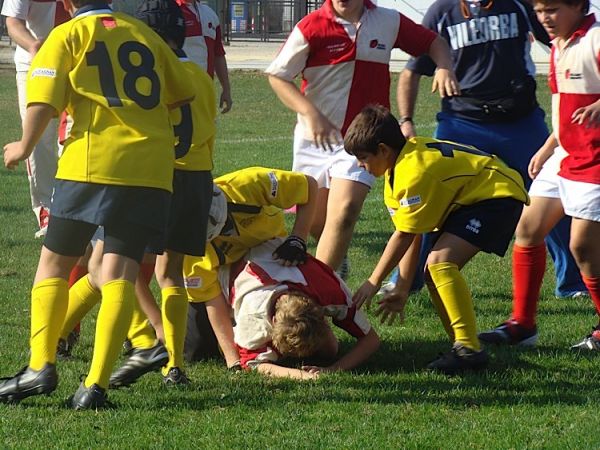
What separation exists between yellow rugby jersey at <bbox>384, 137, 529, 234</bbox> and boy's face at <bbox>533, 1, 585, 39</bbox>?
2.32 feet

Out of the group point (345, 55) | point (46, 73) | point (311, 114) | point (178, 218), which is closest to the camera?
point (46, 73)

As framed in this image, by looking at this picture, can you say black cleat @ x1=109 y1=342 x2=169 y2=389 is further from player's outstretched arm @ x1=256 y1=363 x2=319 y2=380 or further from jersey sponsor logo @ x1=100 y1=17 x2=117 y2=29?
jersey sponsor logo @ x1=100 y1=17 x2=117 y2=29

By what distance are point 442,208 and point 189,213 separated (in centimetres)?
113

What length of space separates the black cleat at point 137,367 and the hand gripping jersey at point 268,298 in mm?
517

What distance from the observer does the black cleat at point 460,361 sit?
18.0ft

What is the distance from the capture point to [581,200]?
5867mm

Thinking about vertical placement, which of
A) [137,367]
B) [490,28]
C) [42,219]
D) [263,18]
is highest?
[490,28]

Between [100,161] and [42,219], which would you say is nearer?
[100,161]

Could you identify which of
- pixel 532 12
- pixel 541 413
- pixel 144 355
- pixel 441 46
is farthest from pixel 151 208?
pixel 532 12

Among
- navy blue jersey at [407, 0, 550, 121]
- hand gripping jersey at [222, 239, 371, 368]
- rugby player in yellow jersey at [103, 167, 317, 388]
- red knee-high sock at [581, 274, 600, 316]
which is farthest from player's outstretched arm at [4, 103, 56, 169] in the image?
navy blue jersey at [407, 0, 550, 121]

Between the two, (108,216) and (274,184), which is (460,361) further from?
(108,216)

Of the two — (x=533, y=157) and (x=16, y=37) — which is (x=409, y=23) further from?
(x=16, y=37)

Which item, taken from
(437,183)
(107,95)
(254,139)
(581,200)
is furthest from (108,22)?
(254,139)

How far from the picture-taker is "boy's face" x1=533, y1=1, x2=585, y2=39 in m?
5.70
